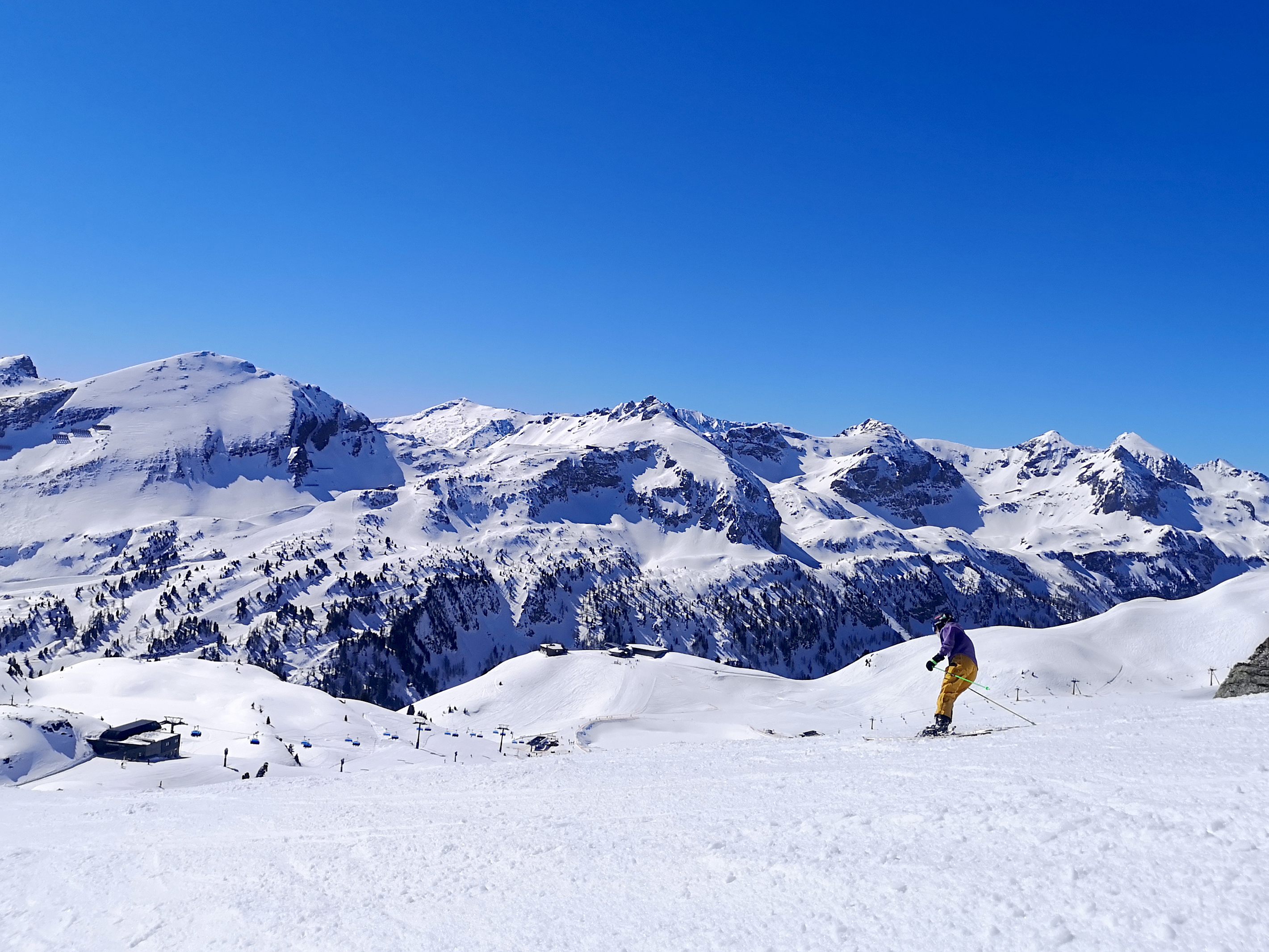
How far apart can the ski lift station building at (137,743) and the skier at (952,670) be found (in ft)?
206

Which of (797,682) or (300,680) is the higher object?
(797,682)

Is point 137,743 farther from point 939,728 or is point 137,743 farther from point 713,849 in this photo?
point 713,849

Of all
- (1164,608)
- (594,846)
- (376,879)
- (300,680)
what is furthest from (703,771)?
(300,680)

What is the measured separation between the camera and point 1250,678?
22.6 m

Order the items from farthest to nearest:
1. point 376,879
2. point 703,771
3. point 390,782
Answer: point 390,782
point 703,771
point 376,879

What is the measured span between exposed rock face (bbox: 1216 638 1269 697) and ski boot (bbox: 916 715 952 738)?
33.9 ft

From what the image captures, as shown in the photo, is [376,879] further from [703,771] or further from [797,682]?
[797,682]

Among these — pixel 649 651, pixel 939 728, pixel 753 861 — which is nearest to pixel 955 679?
pixel 939 728

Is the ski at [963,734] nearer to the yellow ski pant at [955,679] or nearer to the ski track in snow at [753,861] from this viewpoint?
the yellow ski pant at [955,679]

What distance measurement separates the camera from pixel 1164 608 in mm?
79125

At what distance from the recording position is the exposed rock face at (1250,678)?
72.2 feet

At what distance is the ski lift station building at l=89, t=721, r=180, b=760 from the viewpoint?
60.0 metres

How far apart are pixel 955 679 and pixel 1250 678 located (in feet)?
39.9

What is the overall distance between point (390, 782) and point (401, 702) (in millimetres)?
188407
